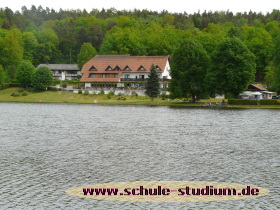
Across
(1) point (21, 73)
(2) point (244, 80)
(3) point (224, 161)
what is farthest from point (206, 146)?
(1) point (21, 73)

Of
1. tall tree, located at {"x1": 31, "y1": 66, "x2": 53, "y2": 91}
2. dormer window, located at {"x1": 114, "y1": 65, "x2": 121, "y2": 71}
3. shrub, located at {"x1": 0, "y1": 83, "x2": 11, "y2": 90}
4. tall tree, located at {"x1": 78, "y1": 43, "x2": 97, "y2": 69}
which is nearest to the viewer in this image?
tall tree, located at {"x1": 31, "y1": 66, "x2": 53, "y2": 91}

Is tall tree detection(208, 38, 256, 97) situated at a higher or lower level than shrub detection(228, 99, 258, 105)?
higher

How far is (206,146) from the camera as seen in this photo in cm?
4641

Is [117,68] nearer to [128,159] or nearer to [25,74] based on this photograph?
[25,74]

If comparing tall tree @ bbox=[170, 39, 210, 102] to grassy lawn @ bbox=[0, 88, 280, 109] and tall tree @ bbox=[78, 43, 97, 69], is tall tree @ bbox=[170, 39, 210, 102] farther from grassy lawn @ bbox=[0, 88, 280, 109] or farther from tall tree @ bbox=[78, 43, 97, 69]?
tall tree @ bbox=[78, 43, 97, 69]

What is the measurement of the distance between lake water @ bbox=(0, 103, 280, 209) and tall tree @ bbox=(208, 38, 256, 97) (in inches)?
1505

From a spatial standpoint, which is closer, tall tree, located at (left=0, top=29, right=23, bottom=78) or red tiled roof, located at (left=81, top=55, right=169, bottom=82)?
red tiled roof, located at (left=81, top=55, right=169, bottom=82)

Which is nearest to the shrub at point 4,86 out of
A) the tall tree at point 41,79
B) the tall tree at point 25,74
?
the tall tree at point 25,74

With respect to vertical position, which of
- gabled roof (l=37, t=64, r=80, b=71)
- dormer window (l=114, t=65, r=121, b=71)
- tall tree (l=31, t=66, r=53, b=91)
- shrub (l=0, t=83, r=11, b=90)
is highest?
gabled roof (l=37, t=64, r=80, b=71)

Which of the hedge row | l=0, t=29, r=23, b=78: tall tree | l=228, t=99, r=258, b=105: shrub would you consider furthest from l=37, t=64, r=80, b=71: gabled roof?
l=228, t=99, r=258, b=105: shrub

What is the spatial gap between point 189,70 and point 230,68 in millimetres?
10366

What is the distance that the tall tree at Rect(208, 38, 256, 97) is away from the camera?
10353 centimetres

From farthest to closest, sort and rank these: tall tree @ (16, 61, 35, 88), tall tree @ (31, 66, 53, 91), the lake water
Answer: tall tree @ (16, 61, 35, 88) < tall tree @ (31, 66, 53, 91) < the lake water

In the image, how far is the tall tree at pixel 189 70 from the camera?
10856 cm
